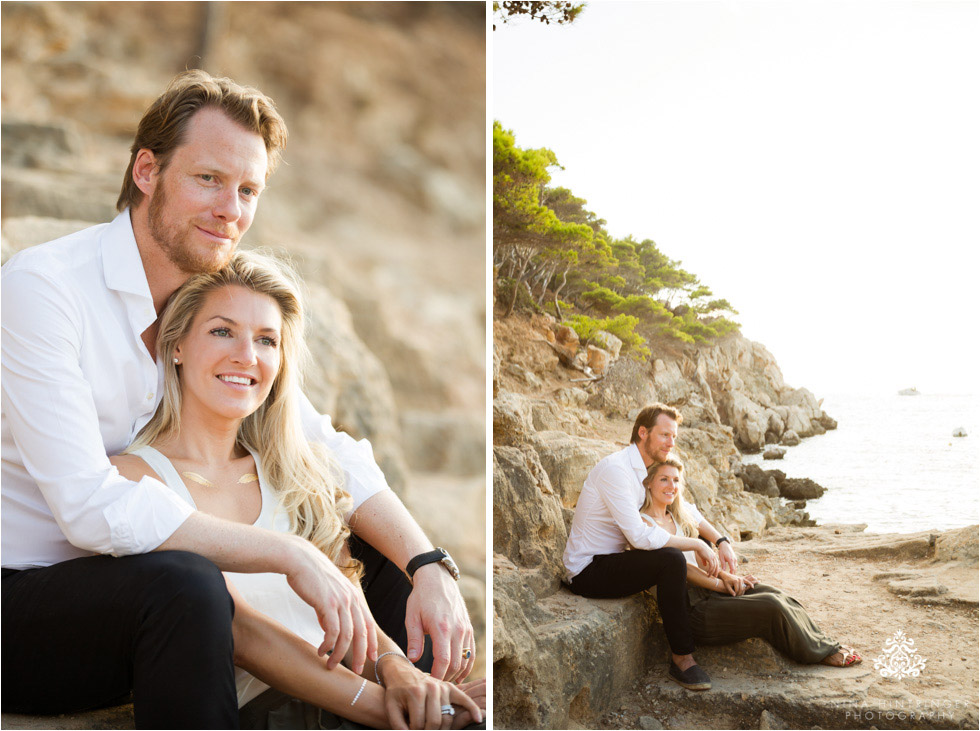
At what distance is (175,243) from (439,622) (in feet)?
3.78

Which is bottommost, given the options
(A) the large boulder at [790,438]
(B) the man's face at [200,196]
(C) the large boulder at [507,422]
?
(A) the large boulder at [790,438]

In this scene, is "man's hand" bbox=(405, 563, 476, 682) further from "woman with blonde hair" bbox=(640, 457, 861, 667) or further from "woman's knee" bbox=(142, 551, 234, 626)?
"woman with blonde hair" bbox=(640, 457, 861, 667)

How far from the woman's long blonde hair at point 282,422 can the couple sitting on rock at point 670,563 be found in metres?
0.93

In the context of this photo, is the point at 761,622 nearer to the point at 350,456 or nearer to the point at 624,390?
the point at 624,390

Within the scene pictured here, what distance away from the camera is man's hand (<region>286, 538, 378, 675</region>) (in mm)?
1642

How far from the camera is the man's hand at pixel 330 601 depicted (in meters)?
1.64

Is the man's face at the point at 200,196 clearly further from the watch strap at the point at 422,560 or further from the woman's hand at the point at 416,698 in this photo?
the woman's hand at the point at 416,698

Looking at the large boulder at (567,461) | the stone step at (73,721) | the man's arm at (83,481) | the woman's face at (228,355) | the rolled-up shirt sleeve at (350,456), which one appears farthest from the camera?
the large boulder at (567,461)

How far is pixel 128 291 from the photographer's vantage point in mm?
1906

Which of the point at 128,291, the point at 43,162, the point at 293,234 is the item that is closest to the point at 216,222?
the point at 128,291

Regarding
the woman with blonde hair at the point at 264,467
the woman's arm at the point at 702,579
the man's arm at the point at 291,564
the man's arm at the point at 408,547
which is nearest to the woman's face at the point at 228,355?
the woman with blonde hair at the point at 264,467

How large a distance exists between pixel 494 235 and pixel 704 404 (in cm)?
94

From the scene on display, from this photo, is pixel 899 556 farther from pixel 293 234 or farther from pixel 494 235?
pixel 293 234

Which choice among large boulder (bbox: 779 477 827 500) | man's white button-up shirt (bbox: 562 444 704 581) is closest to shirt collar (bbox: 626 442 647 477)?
man's white button-up shirt (bbox: 562 444 704 581)
